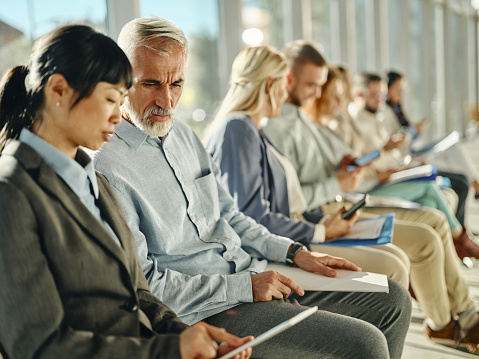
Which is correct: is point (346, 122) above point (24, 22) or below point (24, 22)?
below

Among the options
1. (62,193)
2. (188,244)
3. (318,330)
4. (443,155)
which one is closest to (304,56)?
(188,244)

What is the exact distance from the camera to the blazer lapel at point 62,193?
968mm

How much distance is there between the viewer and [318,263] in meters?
1.75

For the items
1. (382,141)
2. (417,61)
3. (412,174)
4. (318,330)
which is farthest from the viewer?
(417,61)

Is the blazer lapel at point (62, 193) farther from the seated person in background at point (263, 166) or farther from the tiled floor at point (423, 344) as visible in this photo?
the tiled floor at point (423, 344)

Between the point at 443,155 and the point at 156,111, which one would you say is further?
the point at 443,155

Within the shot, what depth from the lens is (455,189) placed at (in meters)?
4.10

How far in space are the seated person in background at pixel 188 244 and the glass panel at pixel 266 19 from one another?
2409mm

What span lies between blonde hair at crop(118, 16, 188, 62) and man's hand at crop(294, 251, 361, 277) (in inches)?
31.2

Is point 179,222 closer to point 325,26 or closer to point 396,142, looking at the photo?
point 396,142

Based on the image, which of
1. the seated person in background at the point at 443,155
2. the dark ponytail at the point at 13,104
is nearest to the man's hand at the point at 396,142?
the seated person in background at the point at 443,155

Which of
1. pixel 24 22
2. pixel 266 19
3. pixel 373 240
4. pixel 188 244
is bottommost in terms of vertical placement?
pixel 373 240

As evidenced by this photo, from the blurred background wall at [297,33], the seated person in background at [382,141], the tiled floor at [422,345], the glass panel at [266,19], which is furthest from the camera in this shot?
the glass panel at [266,19]

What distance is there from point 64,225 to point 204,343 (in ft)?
1.10
